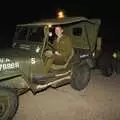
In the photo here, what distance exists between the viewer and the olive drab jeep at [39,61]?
21.3ft

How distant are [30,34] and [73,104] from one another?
6.95 feet

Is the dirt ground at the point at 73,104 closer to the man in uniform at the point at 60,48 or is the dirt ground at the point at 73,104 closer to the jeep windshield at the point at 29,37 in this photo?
the man in uniform at the point at 60,48

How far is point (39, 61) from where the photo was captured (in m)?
7.06

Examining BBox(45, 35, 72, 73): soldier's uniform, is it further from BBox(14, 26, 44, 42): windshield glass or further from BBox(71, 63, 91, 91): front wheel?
BBox(14, 26, 44, 42): windshield glass

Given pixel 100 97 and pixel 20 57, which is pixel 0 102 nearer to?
pixel 20 57

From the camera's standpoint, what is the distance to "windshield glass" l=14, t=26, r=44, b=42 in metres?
7.40

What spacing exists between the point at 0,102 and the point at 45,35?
6.64ft

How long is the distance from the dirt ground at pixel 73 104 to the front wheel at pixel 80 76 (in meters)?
0.15

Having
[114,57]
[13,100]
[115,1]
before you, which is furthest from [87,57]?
[115,1]

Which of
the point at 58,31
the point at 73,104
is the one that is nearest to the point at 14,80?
the point at 73,104

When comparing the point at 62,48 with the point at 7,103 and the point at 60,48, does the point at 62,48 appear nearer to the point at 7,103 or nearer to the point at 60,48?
the point at 60,48

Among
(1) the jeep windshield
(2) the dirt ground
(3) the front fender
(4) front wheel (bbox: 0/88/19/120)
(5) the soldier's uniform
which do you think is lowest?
(2) the dirt ground

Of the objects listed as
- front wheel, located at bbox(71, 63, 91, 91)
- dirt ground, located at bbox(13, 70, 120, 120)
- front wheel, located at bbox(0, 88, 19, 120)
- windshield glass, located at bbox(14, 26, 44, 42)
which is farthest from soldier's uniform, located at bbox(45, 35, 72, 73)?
front wheel, located at bbox(0, 88, 19, 120)

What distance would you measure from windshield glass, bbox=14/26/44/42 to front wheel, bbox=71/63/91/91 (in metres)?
1.49
